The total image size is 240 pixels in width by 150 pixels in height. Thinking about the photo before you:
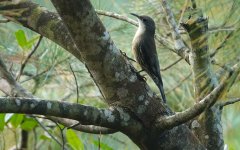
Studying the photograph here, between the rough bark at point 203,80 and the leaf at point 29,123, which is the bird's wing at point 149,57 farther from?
the rough bark at point 203,80

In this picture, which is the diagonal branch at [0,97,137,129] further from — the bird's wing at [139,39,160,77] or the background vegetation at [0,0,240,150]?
the bird's wing at [139,39,160,77]

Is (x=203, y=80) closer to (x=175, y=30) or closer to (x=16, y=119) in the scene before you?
(x=175, y=30)

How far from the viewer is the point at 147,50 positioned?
13.7ft

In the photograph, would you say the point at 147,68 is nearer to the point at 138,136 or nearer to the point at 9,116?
the point at 9,116

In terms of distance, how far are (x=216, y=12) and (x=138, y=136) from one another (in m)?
0.67

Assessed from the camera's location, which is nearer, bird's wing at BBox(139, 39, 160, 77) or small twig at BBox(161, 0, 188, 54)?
small twig at BBox(161, 0, 188, 54)

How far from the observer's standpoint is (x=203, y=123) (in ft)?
9.12

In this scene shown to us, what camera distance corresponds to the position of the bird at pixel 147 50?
13.0 ft

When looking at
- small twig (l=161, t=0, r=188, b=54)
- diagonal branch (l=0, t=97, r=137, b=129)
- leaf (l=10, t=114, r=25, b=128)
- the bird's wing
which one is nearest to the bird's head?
the bird's wing

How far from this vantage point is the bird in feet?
13.0

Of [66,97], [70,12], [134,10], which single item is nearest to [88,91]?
[66,97]

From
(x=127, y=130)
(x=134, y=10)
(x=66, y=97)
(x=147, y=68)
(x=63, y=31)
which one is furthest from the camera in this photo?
(x=66, y=97)

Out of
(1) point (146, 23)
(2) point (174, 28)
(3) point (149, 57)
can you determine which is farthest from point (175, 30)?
(3) point (149, 57)

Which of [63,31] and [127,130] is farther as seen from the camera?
[63,31]
